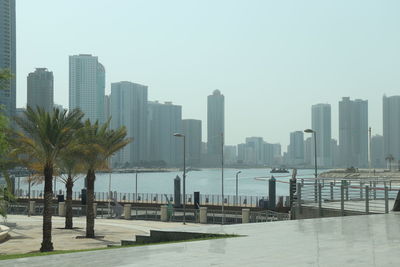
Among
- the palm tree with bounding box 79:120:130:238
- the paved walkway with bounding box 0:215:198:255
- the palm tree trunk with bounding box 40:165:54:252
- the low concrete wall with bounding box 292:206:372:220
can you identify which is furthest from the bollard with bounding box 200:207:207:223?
the low concrete wall with bounding box 292:206:372:220

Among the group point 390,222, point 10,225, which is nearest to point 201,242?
point 390,222


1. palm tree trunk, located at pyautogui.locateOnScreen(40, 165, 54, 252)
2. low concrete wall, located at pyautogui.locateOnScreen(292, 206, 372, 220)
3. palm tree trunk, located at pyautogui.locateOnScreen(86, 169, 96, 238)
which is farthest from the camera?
palm tree trunk, located at pyautogui.locateOnScreen(86, 169, 96, 238)

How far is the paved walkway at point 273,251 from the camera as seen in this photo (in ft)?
32.9

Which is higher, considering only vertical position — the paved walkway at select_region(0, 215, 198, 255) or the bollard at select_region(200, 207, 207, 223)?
the bollard at select_region(200, 207, 207, 223)

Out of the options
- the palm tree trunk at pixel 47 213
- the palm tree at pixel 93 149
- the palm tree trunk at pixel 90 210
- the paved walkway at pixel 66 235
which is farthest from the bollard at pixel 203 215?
the palm tree trunk at pixel 47 213

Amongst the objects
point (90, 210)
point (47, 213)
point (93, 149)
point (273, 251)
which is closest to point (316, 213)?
point (273, 251)

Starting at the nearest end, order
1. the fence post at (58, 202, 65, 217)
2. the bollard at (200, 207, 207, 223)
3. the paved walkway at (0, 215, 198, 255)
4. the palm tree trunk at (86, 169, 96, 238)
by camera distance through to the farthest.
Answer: the paved walkway at (0, 215, 198, 255) → the palm tree trunk at (86, 169, 96, 238) → the bollard at (200, 207, 207, 223) → the fence post at (58, 202, 65, 217)

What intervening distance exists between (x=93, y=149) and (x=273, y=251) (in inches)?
902

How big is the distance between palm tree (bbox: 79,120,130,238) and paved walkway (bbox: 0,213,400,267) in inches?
746

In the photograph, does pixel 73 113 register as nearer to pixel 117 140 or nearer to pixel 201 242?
pixel 117 140

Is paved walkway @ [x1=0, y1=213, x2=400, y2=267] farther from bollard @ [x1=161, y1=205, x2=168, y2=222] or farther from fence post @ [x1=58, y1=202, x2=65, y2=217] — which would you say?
fence post @ [x1=58, y1=202, x2=65, y2=217]

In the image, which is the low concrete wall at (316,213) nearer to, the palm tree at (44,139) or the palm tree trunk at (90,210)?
the palm tree at (44,139)

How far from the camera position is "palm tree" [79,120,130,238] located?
32.4 m

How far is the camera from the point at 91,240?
30.3 m
